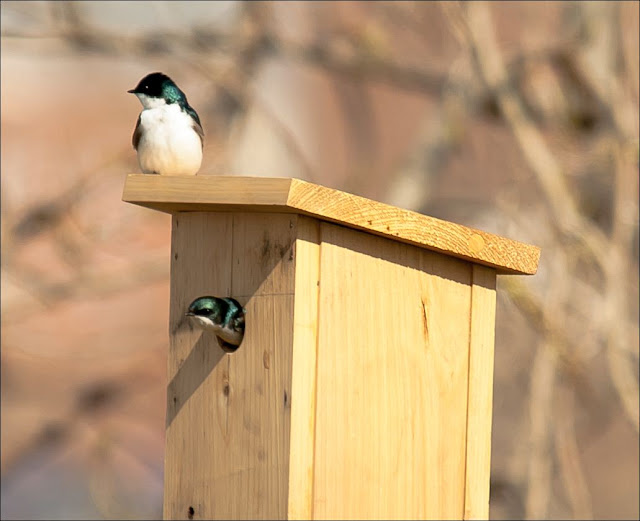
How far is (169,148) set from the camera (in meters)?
2.14

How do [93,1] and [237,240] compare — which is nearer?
[237,240]

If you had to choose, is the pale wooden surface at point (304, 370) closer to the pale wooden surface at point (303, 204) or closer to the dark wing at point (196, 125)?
the pale wooden surface at point (303, 204)

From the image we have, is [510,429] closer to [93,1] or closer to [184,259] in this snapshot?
[93,1]

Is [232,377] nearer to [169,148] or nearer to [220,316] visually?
[220,316]

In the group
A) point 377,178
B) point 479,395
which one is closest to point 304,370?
point 479,395

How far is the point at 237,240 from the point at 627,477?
522 centimetres

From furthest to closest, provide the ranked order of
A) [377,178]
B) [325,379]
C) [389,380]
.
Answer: [377,178] < [389,380] < [325,379]

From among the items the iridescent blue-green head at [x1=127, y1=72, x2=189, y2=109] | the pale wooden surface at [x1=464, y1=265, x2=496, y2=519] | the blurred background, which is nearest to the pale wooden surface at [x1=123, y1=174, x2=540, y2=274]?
the pale wooden surface at [x1=464, y1=265, x2=496, y2=519]

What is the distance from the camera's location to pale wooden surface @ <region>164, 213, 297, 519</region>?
6.37ft

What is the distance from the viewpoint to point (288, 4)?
16.6ft

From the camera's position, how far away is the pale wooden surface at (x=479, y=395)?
87.9 inches

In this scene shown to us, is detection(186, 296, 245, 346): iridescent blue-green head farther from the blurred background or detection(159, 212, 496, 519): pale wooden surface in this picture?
the blurred background

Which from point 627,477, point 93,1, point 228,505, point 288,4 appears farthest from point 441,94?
point 228,505

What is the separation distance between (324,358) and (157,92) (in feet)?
2.24
